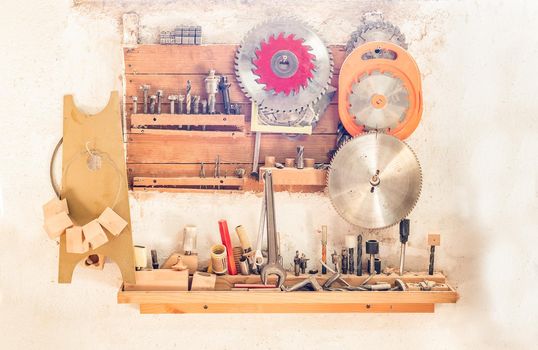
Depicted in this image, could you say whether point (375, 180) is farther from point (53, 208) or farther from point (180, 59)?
point (53, 208)

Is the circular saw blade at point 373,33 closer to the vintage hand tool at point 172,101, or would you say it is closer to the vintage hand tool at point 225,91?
the vintage hand tool at point 225,91

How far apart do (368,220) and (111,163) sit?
39.8 inches

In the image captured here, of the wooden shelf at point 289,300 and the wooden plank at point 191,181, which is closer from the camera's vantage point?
the wooden shelf at point 289,300

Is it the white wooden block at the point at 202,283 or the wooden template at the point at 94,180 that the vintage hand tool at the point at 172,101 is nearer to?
the wooden template at the point at 94,180

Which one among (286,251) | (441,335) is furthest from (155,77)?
(441,335)

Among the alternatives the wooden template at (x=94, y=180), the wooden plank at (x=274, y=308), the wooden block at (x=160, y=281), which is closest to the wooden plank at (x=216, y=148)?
the wooden template at (x=94, y=180)

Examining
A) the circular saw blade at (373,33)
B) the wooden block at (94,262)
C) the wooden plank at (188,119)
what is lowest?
the wooden block at (94,262)

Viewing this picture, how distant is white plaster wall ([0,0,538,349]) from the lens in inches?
91.2

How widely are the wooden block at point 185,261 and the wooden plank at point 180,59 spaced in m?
0.71

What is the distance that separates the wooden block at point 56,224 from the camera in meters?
2.23

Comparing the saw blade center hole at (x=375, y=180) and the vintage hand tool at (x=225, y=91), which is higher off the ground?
the vintage hand tool at (x=225, y=91)

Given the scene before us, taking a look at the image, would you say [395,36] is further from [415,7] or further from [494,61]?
[494,61]

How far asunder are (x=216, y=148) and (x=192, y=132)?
4.7 inches

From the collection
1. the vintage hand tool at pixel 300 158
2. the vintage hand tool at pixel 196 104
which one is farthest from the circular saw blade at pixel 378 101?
the vintage hand tool at pixel 196 104
